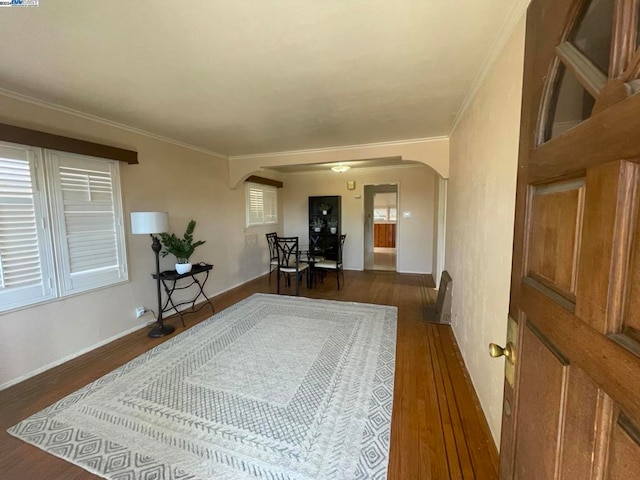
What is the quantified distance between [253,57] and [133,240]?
2.56m

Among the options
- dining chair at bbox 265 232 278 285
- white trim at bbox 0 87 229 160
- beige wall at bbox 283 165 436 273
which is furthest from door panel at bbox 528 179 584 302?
beige wall at bbox 283 165 436 273

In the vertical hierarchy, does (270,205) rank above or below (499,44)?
below

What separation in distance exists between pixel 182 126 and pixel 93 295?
2.03 m

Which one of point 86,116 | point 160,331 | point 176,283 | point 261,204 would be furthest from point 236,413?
point 261,204

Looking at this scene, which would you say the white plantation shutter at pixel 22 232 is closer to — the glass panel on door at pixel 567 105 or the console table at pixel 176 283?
the console table at pixel 176 283

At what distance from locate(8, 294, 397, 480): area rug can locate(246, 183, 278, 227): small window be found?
2.98m

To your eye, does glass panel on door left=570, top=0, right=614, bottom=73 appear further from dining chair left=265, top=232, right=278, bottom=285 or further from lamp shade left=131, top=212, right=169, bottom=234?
dining chair left=265, top=232, right=278, bottom=285

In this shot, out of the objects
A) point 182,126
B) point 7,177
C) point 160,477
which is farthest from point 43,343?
point 182,126

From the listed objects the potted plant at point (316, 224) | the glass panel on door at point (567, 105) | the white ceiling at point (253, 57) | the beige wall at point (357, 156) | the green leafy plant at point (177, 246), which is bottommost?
the green leafy plant at point (177, 246)

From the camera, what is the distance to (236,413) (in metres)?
1.91

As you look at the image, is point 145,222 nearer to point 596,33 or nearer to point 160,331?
point 160,331

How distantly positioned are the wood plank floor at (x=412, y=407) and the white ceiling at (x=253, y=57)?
2.35m

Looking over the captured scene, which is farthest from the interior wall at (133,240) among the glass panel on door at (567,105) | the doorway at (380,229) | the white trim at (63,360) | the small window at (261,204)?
the glass panel on door at (567,105)

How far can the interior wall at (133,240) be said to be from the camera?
Result: 234cm
